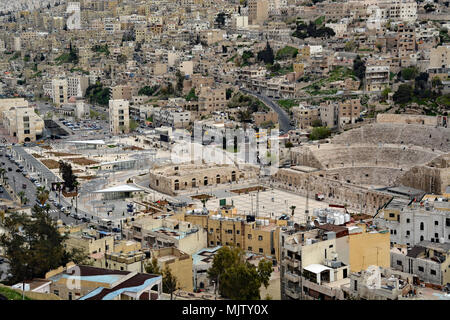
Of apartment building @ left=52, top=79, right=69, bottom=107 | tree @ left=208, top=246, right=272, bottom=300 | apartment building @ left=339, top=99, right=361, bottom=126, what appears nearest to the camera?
tree @ left=208, top=246, right=272, bottom=300

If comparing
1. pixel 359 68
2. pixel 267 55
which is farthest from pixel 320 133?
pixel 267 55

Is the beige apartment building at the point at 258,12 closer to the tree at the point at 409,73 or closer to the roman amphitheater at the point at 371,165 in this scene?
the tree at the point at 409,73

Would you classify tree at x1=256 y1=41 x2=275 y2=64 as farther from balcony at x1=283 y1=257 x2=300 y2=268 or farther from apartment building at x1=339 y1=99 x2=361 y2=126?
balcony at x1=283 y1=257 x2=300 y2=268

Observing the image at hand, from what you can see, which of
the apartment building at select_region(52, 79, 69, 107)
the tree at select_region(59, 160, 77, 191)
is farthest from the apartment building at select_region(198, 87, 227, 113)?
the tree at select_region(59, 160, 77, 191)

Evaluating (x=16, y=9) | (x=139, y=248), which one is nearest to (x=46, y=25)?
(x=16, y=9)

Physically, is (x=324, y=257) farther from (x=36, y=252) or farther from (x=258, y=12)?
(x=258, y=12)

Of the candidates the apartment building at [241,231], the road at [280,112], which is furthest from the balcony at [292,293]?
the road at [280,112]
